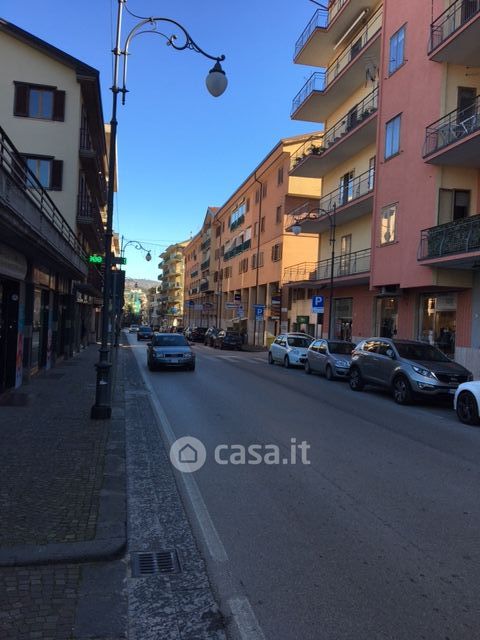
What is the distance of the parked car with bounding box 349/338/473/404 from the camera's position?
44.1 feet

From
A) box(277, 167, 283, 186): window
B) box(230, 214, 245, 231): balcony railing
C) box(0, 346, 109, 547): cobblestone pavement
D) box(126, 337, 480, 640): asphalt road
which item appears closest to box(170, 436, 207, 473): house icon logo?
box(126, 337, 480, 640): asphalt road

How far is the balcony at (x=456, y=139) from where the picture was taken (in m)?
17.7

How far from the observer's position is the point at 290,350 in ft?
84.9

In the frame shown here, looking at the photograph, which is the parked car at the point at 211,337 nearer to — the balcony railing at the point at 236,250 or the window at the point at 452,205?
the balcony railing at the point at 236,250

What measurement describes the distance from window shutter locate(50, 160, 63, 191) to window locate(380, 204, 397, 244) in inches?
571

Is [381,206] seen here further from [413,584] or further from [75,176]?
[413,584]

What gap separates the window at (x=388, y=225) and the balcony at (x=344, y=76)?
7678mm

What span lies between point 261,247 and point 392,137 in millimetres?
27224

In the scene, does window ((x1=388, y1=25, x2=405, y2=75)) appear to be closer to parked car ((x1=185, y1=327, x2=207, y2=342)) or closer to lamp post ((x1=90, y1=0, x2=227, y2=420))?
lamp post ((x1=90, y1=0, x2=227, y2=420))

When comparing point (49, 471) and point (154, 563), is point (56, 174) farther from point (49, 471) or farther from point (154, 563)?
point (154, 563)

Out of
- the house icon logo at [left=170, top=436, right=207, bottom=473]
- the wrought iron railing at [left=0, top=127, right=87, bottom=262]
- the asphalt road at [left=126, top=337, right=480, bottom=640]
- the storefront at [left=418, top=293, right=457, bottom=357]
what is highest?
the wrought iron railing at [left=0, top=127, right=87, bottom=262]

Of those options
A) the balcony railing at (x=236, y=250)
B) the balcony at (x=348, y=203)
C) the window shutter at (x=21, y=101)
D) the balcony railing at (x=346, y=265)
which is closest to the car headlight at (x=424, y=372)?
the balcony railing at (x=346, y=265)

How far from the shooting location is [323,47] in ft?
103

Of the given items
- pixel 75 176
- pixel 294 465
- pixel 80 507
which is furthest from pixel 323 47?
pixel 80 507
